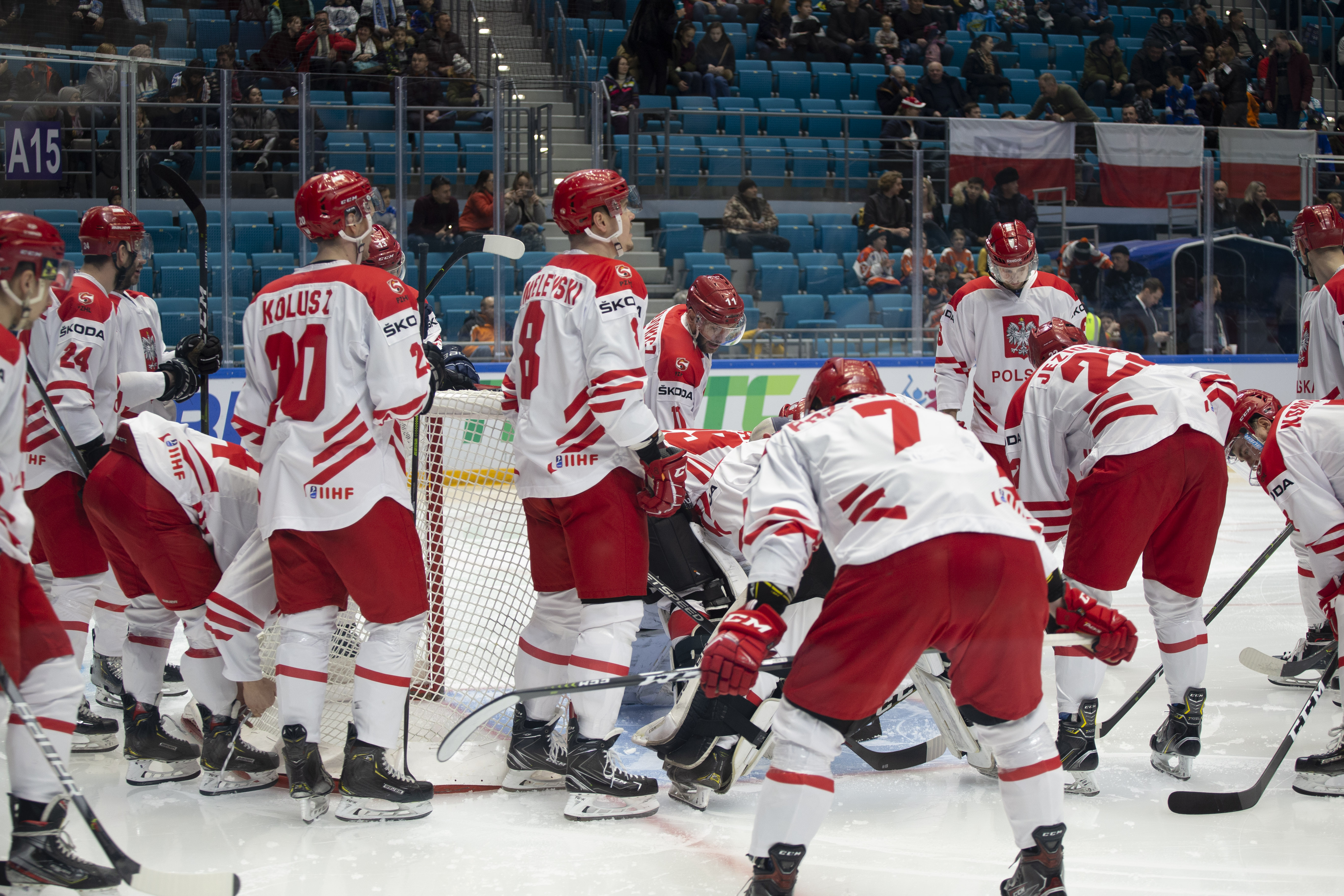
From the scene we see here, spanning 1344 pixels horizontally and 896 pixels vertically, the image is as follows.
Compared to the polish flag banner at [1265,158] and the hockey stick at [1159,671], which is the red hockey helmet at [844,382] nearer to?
the hockey stick at [1159,671]

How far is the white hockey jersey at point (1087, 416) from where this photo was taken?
2996 mm

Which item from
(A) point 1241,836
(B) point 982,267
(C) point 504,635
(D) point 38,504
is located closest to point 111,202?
(D) point 38,504

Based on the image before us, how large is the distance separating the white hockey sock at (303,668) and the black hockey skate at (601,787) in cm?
A: 59

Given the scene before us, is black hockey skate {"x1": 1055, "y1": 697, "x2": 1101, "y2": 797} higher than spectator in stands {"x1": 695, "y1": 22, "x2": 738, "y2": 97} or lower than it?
lower

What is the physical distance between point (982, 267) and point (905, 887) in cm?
632

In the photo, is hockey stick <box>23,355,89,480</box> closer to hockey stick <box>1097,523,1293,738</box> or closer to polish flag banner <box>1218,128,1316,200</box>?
hockey stick <box>1097,523,1293,738</box>

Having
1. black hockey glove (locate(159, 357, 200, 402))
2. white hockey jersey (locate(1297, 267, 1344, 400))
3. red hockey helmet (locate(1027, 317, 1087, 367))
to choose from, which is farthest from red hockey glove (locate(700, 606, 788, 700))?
white hockey jersey (locate(1297, 267, 1344, 400))

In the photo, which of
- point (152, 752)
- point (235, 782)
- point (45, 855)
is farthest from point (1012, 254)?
point (45, 855)

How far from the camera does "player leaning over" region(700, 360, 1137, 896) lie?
2.04 m

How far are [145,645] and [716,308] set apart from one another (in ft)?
6.12

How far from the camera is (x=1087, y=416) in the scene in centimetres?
312

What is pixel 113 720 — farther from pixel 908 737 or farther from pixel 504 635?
pixel 908 737

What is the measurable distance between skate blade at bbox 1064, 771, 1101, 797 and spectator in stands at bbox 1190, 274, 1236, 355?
6.75 m

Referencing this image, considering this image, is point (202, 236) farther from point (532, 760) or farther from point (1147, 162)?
point (1147, 162)
